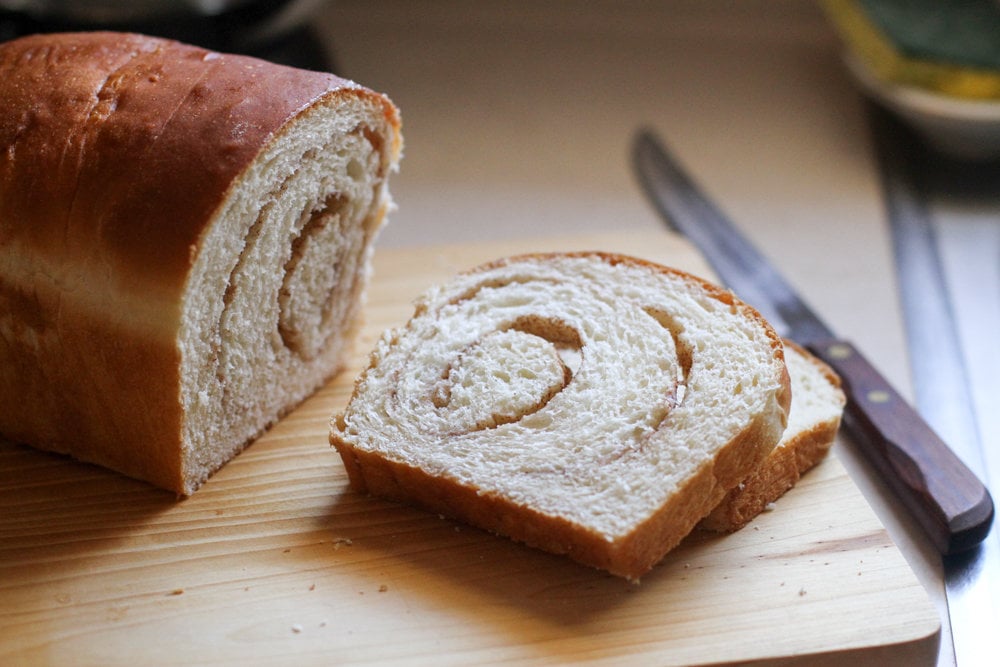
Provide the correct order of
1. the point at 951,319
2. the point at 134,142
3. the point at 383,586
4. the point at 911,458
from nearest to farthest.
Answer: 1. the point at 383,586
2. the point at 134,142
3. the point at 911,458
4. the point at 951,319

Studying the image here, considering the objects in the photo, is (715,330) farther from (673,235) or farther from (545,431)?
(673,235)

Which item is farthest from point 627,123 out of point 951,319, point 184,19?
point 184,19

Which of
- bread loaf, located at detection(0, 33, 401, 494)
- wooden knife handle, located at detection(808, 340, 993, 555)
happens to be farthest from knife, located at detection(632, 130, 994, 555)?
bread loaf, located at detection(0, 33, 401, 494)

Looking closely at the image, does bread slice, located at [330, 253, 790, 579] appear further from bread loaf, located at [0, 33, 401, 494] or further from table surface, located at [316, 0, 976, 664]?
table surface, located at [316, 0, 976, 664]

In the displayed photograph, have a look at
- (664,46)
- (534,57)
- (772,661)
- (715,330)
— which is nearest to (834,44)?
(664,46)

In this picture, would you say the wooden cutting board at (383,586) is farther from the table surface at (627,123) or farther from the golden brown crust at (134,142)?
the table surface at (627,123)

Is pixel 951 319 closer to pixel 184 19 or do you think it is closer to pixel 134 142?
pixel 134 142

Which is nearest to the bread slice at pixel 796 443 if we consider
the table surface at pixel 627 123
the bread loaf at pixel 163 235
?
the table surface at pixel 627 123
